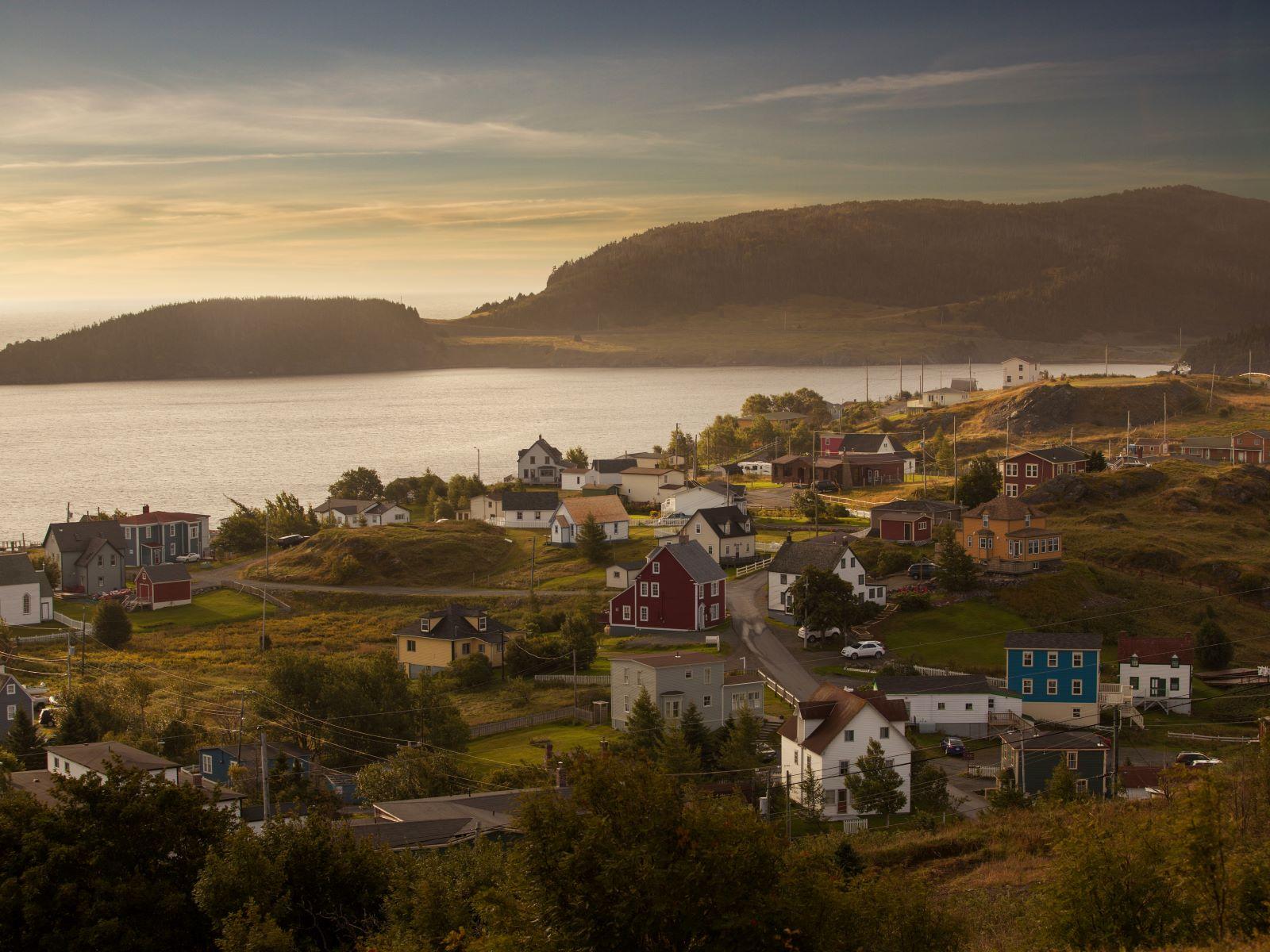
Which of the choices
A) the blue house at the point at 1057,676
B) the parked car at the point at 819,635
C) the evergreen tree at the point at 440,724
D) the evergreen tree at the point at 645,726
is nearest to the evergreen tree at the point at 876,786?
the evergreen tree at the point at 645,726

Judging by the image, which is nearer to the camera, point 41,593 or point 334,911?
point 334,911

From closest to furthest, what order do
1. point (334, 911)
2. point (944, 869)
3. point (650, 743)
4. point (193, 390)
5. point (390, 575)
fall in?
point (334, 911)
point (944, 869)
point (650, 743)
point (390, 575)
point (193, 390)

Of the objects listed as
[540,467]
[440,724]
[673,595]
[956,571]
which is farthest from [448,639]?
[540,467]

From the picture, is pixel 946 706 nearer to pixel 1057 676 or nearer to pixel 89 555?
pixel 1057 676

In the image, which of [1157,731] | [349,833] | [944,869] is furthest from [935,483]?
[349,833]

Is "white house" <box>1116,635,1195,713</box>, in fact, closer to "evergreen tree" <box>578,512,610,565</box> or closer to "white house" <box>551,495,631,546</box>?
"evergreen tree" <box>578,512,610,565</box>

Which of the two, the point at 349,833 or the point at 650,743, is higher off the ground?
the point at 349,833

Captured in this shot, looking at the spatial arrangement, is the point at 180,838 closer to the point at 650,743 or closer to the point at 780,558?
the point at 650,743
